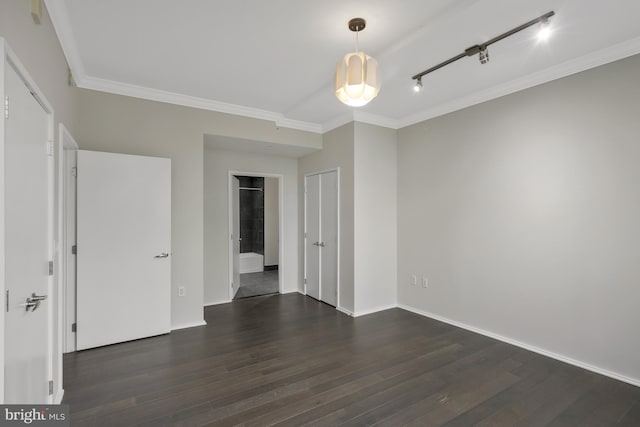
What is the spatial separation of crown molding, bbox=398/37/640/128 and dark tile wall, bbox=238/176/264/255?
4650mm

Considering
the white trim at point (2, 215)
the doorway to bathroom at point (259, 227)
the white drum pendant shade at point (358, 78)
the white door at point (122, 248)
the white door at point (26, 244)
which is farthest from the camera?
the doorway to bathroom at point (259, 227)

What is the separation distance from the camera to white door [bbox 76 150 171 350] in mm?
2908

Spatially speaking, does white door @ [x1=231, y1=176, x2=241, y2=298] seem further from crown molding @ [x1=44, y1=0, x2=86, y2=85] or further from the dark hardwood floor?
crown molding @ [x1=44, y1=0, x2=86, y2=85]

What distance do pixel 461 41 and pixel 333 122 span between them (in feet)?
7.02

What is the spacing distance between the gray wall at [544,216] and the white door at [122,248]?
320 centimetres

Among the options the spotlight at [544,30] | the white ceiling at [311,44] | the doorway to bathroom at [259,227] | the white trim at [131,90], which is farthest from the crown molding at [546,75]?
the doorway to bathroom at [259,227]

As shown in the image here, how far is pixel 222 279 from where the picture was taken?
4.54 m

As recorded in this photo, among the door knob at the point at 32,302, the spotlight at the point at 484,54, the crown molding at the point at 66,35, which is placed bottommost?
the door knob at the point at 32,302

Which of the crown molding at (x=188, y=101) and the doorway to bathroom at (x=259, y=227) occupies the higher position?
the crown molding at (x=188, y=101)

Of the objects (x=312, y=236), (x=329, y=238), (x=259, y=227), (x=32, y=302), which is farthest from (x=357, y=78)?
(x=259, y=227)

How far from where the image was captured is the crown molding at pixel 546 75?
2.35 m

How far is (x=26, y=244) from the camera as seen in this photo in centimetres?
149

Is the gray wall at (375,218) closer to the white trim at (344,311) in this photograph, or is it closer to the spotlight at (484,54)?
the white trim at (344,311)

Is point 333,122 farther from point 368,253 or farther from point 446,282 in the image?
point 446,282
